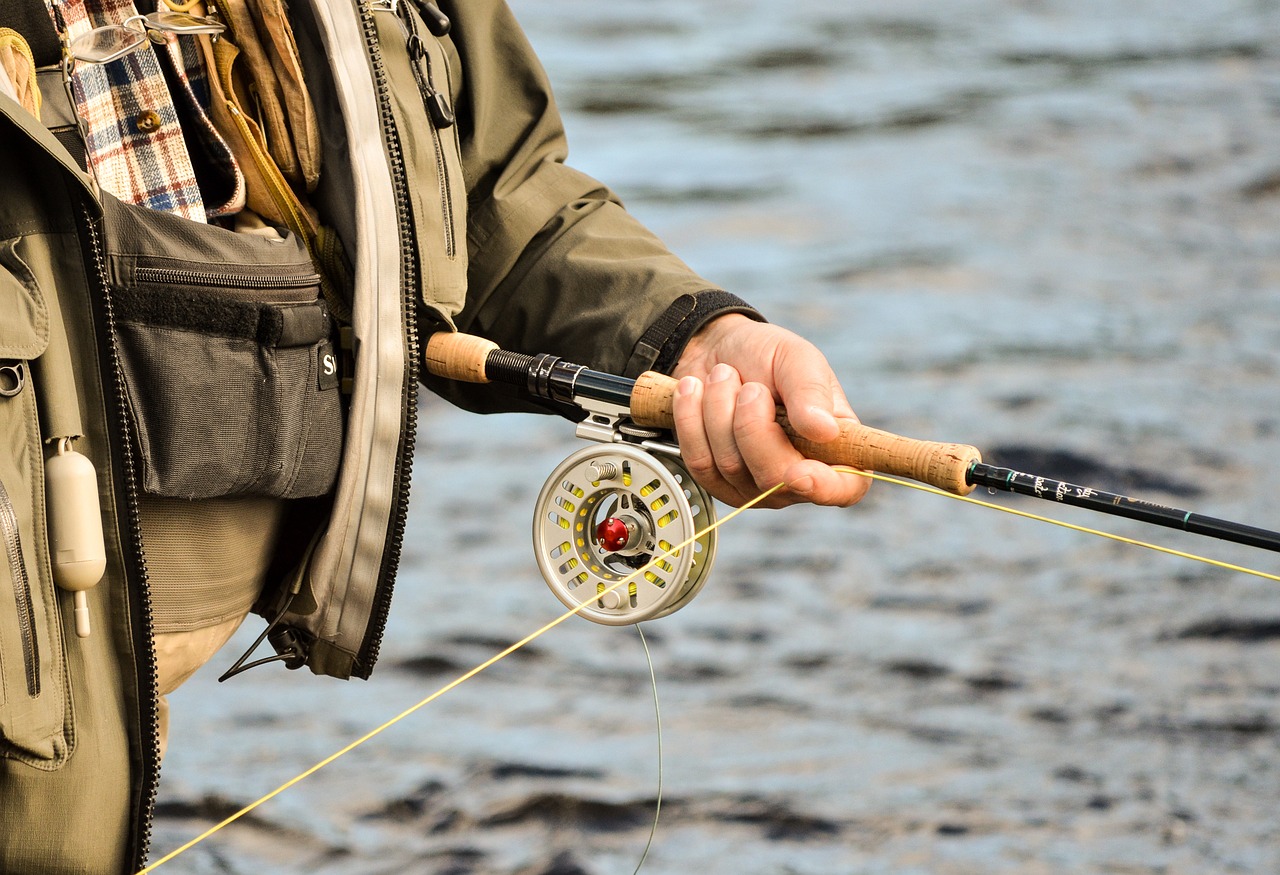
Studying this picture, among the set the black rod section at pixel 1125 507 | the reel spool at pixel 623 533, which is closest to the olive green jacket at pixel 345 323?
the reel spool at pixel 623 533

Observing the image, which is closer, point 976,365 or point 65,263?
point 65,263

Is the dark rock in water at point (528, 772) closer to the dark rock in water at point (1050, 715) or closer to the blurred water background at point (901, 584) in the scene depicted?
the blurred water background at point (901, 584)

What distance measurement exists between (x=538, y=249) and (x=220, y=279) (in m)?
0.36

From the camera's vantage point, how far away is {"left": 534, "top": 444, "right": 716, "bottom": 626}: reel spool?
127cm

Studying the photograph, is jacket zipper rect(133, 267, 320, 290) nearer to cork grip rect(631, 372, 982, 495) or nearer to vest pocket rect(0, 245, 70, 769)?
vest pocket rect(0, 245, 70, 769)

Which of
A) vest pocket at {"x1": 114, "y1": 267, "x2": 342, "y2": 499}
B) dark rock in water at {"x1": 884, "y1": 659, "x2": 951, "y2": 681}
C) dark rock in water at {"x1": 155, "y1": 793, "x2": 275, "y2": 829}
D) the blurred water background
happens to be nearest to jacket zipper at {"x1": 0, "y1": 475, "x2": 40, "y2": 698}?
vest pocket at {"x1": 114, "y1": 267, "x2": 342, "y2": 499}

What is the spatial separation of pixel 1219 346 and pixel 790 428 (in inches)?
124

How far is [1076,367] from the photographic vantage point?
3881 mm

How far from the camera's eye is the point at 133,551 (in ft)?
3.67

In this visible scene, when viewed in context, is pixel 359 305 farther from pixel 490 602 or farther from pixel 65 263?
pixel 490 602

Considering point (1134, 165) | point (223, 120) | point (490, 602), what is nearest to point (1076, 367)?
point (1134, 165)

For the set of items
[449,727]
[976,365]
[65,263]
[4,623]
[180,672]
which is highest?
[65,263]

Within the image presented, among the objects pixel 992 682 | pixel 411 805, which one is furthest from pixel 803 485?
pixel 992 682

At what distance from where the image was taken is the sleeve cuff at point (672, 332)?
4.52 ft
